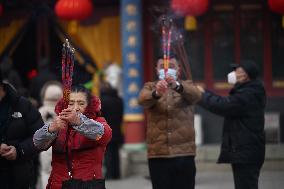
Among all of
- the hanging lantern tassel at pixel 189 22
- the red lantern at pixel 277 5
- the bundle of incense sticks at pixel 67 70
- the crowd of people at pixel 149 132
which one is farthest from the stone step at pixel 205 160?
the bundle of incense sticks at pixel 67 70

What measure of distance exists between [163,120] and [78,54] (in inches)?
287

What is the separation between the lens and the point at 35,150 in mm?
5770

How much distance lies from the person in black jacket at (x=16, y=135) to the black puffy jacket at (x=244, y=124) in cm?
241

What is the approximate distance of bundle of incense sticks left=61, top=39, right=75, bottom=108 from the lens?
5.16 m

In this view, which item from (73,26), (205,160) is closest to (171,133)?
(205,160)

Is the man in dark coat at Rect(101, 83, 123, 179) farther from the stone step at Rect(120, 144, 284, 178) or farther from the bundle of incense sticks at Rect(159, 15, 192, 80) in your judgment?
the bundle of incense sticks at Rect(159, 15, 192, 80)

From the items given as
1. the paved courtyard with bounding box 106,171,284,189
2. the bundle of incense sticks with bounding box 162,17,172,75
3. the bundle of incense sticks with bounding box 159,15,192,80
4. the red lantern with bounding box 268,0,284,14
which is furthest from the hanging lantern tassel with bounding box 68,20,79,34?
the bundle of incense sticks with bounding box 162,17,172,75

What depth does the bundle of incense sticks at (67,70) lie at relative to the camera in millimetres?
5164

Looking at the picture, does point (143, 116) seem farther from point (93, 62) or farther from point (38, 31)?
point (38, 31)

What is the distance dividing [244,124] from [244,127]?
0.12ft

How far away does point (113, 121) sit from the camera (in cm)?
1152

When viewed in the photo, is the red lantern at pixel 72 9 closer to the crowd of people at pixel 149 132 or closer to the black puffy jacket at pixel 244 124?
the crowd of people at pixel 149 132

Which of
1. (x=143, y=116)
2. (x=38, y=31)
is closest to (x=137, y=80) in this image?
(x=143, y=116)

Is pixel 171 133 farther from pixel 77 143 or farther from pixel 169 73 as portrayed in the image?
pixel 77 143
